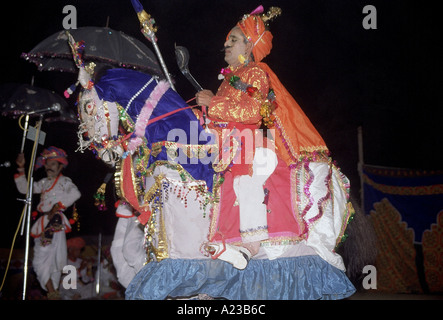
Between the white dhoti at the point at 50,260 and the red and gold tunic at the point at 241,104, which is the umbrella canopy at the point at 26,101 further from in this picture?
the red and gold tunic at the point at 241,104

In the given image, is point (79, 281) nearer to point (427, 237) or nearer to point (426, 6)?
point (427, 237)

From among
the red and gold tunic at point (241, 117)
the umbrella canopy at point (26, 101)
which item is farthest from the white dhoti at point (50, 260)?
the red and gold tunic at point (241, 117)

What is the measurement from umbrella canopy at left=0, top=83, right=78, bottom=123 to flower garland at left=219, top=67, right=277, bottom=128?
2.91 meters

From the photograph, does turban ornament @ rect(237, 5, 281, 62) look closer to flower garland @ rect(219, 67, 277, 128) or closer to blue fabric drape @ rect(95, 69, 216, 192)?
flower garland @ rect(219, 67, 277, 128)

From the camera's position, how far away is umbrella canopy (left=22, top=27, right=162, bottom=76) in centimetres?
332

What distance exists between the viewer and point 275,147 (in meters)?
2.96

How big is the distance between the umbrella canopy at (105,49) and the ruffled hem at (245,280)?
1653 mm

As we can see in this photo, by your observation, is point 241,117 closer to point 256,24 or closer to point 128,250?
point 256,24

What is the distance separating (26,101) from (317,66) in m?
3.96

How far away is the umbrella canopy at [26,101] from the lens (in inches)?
201

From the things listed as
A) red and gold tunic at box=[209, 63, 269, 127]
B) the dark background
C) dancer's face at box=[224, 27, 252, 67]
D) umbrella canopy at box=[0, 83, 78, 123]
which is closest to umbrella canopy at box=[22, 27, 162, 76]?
dancer's face at box=[224, 27, 252, 67]
